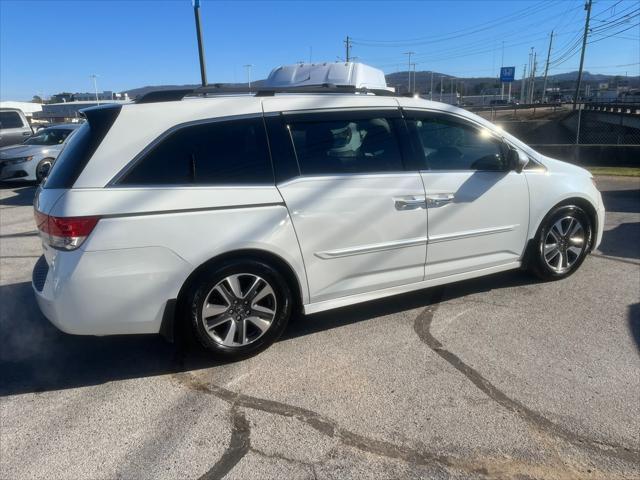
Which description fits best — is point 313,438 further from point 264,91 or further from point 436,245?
point 264,91

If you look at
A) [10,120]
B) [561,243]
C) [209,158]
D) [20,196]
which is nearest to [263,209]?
[209,158]

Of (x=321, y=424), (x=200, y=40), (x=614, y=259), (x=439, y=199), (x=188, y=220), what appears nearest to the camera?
(x=321, y=424)

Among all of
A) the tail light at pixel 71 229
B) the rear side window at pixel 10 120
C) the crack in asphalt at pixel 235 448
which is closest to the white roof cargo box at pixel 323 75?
the tail light at pixel 71 229

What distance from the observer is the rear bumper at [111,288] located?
3.10 meters

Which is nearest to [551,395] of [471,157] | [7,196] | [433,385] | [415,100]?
[433,385]

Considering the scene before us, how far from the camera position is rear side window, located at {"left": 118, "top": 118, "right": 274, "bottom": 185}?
329 centimetres

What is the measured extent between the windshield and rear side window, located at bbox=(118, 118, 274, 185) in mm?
11350

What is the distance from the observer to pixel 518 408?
2961mm

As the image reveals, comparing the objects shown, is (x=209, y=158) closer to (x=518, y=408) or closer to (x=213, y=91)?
(x=213, y=91)

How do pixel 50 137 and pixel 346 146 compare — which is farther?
pixel 50 137

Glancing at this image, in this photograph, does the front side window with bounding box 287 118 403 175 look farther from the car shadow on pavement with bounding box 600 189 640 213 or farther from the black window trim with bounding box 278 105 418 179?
the car shadow on pavement with bounding box 600 189 640 213

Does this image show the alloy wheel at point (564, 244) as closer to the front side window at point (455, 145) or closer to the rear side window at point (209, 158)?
the front side window at point (455, 145)

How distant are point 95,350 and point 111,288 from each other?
987mm

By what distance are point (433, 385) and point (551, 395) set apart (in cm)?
69
